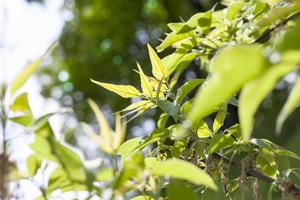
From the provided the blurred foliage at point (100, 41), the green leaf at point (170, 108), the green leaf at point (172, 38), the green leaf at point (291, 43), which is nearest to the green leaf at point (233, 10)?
the green leaf at point (172, 38)

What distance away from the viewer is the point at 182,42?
0.45 metres

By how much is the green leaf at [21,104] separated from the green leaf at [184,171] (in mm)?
65

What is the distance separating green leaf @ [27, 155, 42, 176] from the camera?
0.88 ft

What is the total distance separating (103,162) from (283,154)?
0.13 m

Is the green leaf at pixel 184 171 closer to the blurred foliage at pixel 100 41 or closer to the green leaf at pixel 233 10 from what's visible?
the green leaf at pixel 233 10

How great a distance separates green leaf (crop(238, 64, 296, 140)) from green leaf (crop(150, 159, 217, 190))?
43mm

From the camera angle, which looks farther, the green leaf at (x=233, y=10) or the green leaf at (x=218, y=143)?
the green leaf at (x=233, y=10)

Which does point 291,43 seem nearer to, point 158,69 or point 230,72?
point 230,72

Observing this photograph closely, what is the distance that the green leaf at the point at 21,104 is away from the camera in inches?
9.9

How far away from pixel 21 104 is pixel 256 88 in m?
0.12

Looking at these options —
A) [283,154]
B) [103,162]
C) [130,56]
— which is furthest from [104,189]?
[130,56]

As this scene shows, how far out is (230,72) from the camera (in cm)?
17

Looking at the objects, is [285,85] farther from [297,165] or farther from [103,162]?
[103,162]

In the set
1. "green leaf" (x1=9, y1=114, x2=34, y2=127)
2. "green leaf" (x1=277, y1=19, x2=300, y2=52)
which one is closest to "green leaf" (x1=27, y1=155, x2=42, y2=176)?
"green leaf" (x1=9, y1=114, x2=34, y2=127)
